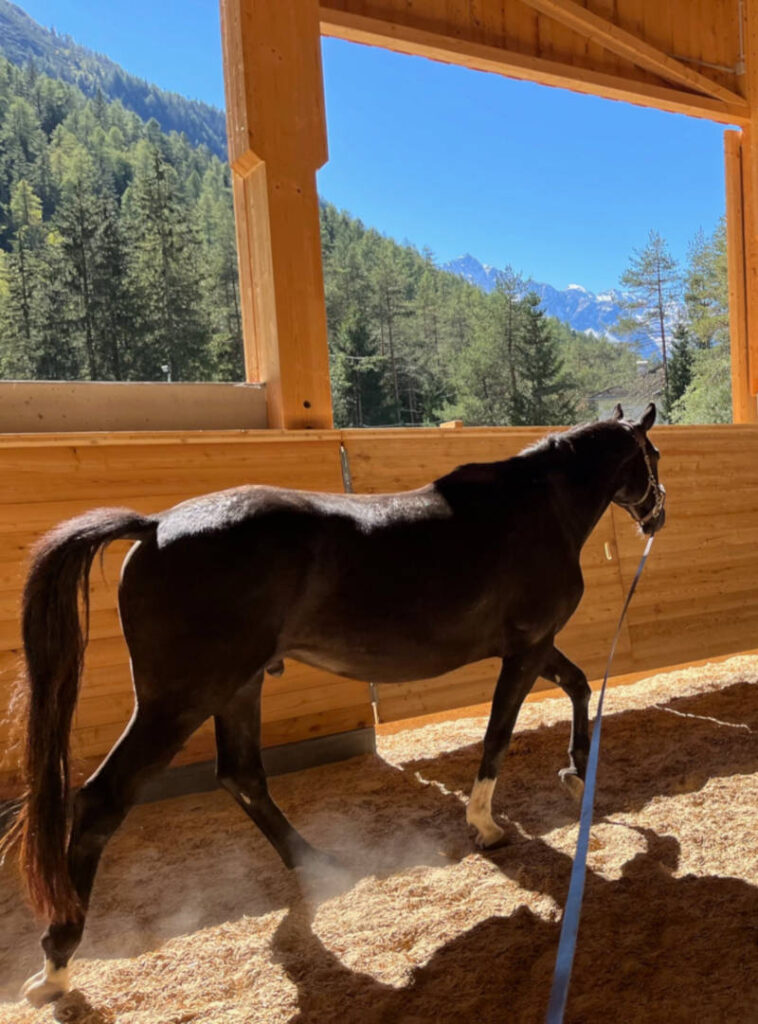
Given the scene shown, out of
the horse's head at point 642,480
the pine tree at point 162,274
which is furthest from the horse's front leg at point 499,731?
the pine tree at point 162,274

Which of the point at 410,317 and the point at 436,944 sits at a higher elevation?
the point at 410,317

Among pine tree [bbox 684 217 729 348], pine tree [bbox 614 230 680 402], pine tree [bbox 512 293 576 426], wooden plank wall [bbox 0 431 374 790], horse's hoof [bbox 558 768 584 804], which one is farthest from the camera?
pine tree [bbox 614 230 680 402]

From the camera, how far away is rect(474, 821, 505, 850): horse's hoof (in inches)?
96.0

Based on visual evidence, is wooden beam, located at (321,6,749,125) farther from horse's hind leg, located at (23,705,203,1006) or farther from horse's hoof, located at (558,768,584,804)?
horse's hoof, located at (558,768,584,804)

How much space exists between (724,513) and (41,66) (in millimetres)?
5423

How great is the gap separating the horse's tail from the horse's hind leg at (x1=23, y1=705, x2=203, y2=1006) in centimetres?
6

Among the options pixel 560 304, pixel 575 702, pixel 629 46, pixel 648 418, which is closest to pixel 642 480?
pixel 648 418

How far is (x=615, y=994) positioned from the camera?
Answer: 1.56 metres

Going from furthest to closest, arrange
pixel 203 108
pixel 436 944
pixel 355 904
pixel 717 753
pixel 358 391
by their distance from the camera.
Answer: pixel 358 391, pixel 203 108, pixel 717 753, pixel 355 904, pixel 436 944

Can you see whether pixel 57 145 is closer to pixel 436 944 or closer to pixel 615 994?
pixel 436 944

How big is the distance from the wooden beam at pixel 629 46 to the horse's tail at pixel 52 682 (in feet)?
17.7

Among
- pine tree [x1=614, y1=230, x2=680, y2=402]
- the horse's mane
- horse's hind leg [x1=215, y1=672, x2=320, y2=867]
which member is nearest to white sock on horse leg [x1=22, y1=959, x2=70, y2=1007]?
horse's hind leg [x1=215, y1=672, x2=320, y2=867]

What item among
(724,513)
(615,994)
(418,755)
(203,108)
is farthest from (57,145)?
(724,513)

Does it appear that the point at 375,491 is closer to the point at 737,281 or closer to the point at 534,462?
the point at 534,462
